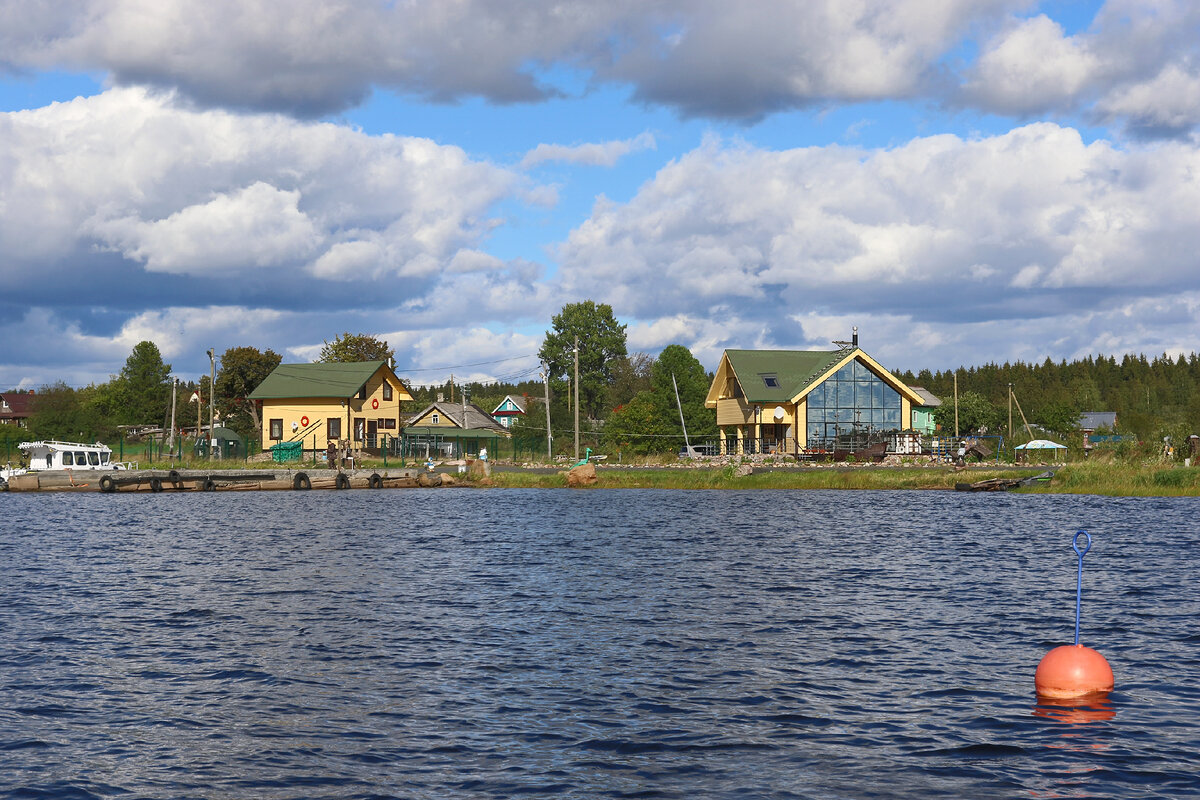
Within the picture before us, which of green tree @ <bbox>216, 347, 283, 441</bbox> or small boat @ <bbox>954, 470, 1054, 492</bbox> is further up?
green tree @ <bbox>216, 347, 283, 441</bbox>

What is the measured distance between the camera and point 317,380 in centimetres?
Answer: 9156

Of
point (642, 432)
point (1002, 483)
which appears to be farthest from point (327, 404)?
point (1002, 483)

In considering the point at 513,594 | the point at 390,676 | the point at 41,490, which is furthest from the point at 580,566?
the point at 41,490

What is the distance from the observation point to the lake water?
36.9 ft

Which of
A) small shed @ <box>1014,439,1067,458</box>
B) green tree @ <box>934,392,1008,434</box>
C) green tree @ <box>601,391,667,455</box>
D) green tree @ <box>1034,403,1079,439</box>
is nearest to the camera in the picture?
small shed @ <box>1014,439,1067,458</box>

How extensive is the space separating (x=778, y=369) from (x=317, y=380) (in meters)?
38.6

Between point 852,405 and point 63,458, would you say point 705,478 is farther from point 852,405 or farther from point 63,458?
point 63,458

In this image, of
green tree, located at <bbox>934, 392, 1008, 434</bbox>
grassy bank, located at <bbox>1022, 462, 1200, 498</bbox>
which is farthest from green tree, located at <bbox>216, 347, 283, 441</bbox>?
grassy bank, located at <bbox>1022, 462, 1200, 498</bbox>

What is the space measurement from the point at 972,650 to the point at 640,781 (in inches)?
322

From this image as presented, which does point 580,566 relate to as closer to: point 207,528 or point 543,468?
point 207,528

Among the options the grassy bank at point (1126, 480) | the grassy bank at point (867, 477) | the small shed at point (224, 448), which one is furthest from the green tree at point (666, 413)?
the grassy bank at point (1126, 480)

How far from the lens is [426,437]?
9638 cm

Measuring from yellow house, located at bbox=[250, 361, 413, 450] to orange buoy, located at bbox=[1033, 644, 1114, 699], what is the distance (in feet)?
259

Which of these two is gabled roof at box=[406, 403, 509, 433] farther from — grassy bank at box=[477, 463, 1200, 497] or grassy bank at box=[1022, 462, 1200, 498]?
grassy bank at box=[1022, 462, 1200, 498]
